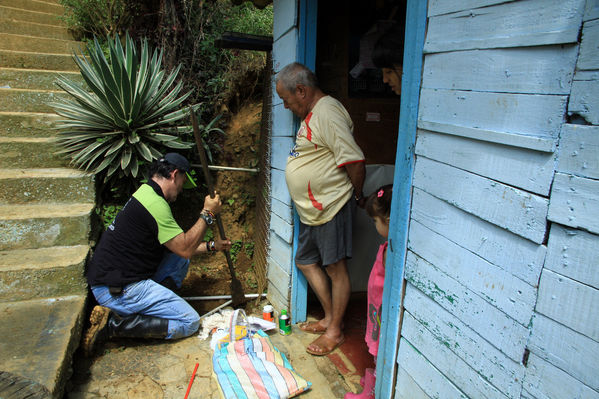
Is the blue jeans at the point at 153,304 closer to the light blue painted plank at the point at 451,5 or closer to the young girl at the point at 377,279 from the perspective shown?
the young girl at the point at 377,279

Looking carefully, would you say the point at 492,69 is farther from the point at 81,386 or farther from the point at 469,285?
the point at 81,386

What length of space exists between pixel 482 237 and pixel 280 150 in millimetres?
2179

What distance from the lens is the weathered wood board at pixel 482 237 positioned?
126 centimetres

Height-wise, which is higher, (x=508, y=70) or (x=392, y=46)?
(x=392, y=46)

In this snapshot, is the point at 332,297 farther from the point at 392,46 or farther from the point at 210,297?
the point at 392,46

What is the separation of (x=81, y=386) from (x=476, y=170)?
9.30 ft

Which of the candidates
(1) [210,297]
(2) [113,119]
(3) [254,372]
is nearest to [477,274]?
(3) [254,372]

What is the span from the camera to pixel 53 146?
4.22m

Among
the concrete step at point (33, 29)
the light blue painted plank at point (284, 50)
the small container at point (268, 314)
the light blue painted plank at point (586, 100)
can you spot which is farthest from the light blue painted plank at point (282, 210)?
the concrete step at point (33, 29)

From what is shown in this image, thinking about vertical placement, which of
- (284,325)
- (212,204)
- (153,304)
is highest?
(212,204)

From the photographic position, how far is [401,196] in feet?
6.30

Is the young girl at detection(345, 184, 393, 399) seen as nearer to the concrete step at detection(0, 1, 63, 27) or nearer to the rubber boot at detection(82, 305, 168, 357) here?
the rubber boot at detection(82, 305, 168, 357)

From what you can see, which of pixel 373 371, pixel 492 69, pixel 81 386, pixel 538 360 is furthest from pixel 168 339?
pixel 492 69

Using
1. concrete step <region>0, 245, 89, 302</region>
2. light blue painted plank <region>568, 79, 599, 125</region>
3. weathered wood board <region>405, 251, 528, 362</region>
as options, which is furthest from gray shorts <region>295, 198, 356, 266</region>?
concrete step <region>0, 245, 89, 302</region>
